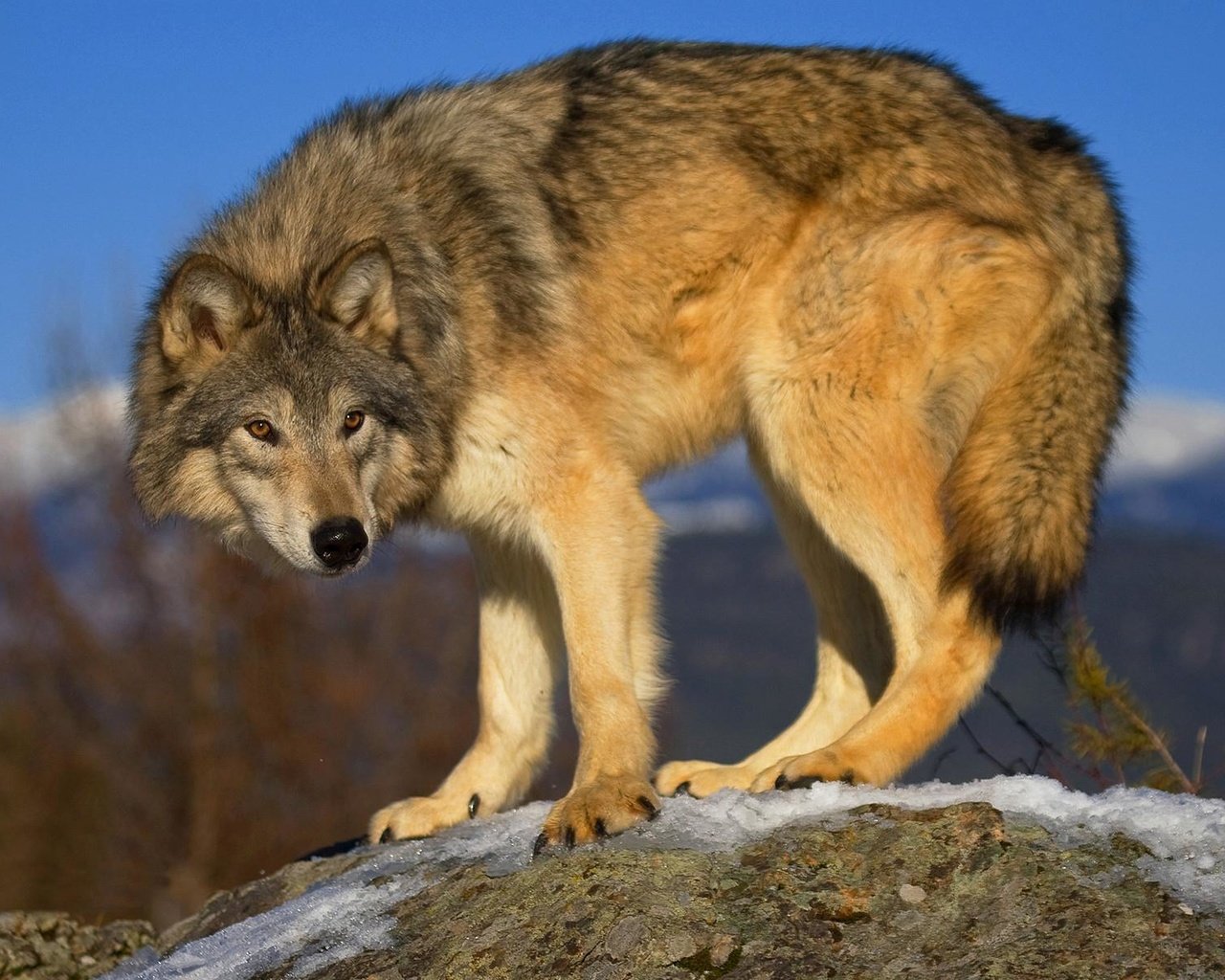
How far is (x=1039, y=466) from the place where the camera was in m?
4.65

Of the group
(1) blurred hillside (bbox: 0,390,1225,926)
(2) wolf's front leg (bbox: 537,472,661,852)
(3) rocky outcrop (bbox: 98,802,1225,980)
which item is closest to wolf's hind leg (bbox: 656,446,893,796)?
(2) wolf's front leg (bbox: 537,472,661,852)

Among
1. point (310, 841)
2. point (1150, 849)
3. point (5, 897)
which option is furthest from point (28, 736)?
point (1150, 849)

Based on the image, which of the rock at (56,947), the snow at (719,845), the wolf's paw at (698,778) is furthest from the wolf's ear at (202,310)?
the wolf's paw at (698,778)

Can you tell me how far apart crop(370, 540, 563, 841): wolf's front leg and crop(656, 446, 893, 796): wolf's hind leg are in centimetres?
65

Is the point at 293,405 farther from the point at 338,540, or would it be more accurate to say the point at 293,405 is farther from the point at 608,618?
the point at 608,618

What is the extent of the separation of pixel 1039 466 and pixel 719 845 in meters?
1.86

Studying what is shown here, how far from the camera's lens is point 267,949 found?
3.64 meters

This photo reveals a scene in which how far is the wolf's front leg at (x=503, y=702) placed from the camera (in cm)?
510

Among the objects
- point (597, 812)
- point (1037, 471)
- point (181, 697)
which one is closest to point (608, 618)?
point (597, 812)

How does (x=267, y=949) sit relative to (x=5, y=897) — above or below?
above

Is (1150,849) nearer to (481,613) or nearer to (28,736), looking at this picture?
(481,613)

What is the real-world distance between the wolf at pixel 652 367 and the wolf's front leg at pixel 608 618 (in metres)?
0.01

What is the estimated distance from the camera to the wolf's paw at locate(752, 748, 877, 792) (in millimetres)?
4297

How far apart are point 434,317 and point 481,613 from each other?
1245 mm
